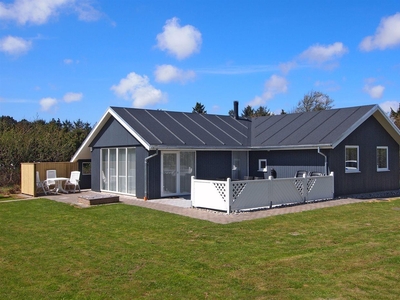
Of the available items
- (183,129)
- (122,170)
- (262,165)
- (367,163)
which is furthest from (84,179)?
(367,163)

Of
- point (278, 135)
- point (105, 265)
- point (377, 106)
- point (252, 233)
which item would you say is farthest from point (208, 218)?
point (377, 106)

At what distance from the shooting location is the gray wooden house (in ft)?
56.5

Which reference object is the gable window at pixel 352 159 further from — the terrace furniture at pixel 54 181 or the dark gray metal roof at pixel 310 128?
the terrace furniture at pixel 54 181

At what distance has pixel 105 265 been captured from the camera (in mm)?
7344

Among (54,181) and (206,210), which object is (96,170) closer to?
(54,181)

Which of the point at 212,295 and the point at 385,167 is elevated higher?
the point at 385,167

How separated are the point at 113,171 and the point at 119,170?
56 cm

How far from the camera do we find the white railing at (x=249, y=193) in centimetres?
1312

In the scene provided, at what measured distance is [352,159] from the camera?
61.1ft

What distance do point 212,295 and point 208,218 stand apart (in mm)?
6290

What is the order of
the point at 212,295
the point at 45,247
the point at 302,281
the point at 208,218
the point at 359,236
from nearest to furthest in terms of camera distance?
the point at 212,295 → the point at 302,281 → the point at 45,247 → the point at 359,236 → the point at 208,218

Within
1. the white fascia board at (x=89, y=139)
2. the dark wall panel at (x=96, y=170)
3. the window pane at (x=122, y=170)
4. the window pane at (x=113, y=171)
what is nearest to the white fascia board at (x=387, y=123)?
the window pane at (x=122, y=170)

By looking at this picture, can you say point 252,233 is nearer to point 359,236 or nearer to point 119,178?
point 359,236

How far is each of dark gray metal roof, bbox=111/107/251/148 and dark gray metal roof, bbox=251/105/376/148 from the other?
103cm
